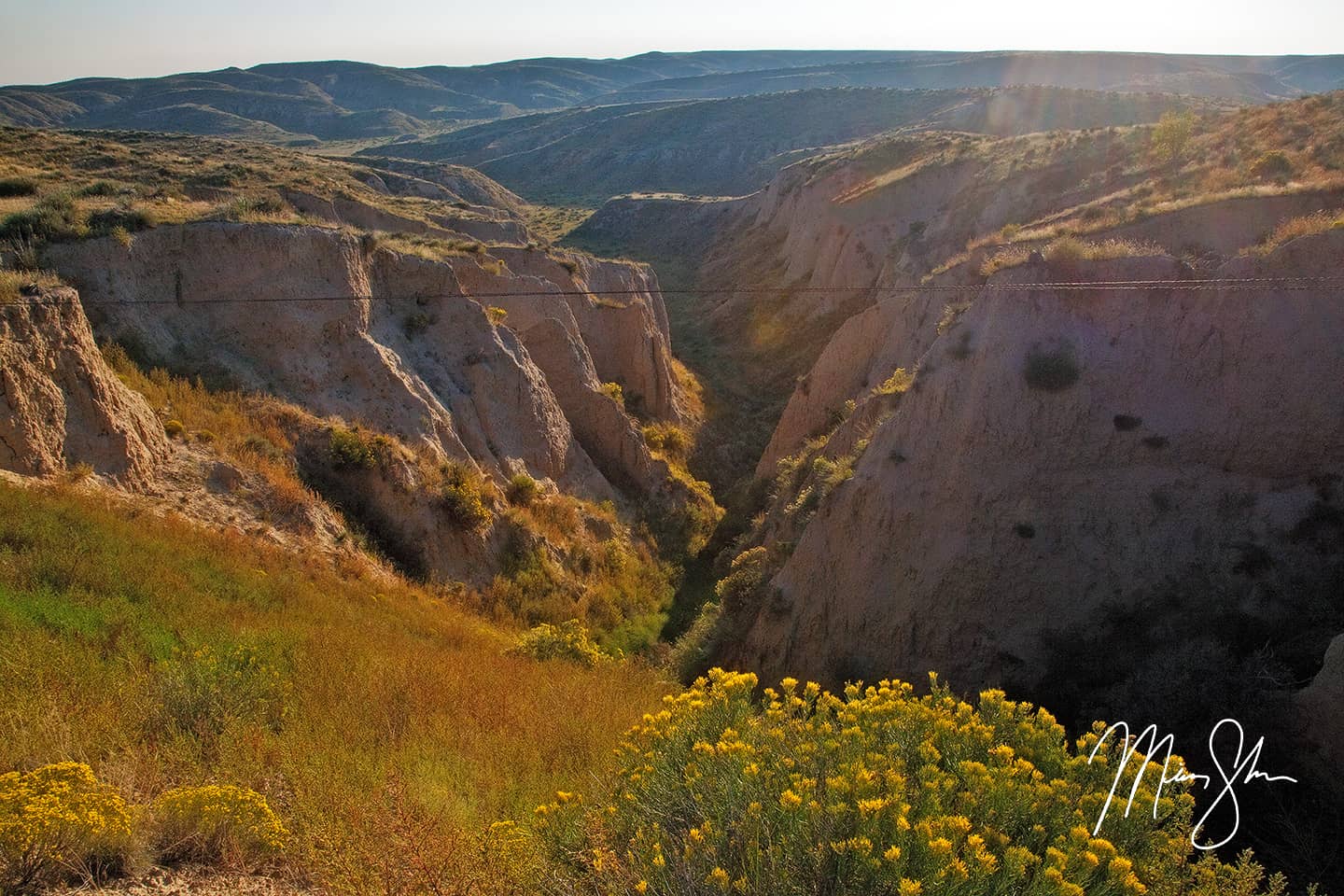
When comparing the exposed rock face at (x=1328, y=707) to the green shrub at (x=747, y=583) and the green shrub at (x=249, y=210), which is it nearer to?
the green shrub at (x=747, y=583)

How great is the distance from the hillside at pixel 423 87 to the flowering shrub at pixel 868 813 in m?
114

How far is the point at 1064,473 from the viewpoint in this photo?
10.5 m

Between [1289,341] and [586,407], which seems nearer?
[1289,341]

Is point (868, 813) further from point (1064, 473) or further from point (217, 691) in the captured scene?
point (1064, 473)

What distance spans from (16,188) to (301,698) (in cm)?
1538

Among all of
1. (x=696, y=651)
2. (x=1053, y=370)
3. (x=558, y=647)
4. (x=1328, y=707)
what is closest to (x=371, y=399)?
(x=558, y=647)

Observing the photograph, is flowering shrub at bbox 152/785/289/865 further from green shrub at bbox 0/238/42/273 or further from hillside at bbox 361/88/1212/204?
hillside at bbox 361/88/1212/204

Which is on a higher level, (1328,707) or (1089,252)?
(1089,252)

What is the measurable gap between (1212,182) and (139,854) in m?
24.1

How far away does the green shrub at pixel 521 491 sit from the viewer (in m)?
15.5

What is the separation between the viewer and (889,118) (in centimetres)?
9394

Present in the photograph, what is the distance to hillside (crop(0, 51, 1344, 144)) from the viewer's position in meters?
121

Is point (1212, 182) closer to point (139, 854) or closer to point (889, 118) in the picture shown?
point (139, 854)

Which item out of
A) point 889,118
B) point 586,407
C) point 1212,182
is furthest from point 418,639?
point 889,118
